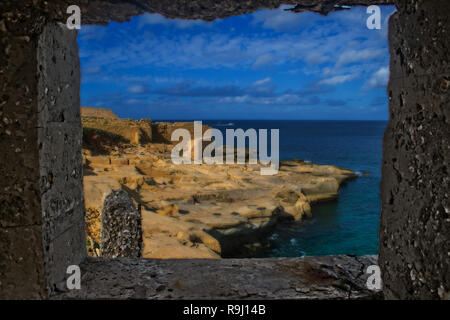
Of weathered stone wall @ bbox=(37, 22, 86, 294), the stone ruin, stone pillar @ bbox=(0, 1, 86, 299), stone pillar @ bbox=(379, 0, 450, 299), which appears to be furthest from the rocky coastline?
stone pillar @ bbox=(379, 0, 450, 299)

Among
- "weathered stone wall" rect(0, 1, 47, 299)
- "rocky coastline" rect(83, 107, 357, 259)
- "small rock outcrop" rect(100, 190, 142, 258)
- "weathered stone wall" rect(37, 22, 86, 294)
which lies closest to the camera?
"weathered stone wall" rect(0, 1, 47, 299)

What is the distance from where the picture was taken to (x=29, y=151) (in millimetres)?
1860

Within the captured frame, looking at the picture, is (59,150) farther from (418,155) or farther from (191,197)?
(191,197)

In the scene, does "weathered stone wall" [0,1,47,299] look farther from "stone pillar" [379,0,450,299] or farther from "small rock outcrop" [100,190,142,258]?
"small rock outcrop" [100,190,142,258]

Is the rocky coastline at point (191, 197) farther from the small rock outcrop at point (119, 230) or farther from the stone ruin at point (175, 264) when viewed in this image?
the stone ruin at point (175, 264)

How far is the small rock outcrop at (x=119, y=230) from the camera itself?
4645 millimetres

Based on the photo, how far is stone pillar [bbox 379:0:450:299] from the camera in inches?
61.6

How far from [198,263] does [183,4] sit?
187cm

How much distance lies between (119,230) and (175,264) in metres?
2.44

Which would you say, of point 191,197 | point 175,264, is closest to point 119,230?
point 175,264

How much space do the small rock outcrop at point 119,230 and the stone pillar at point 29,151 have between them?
8.44 feet

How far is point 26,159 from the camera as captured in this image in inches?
73.3

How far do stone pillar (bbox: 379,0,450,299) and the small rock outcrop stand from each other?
3.56 metres
